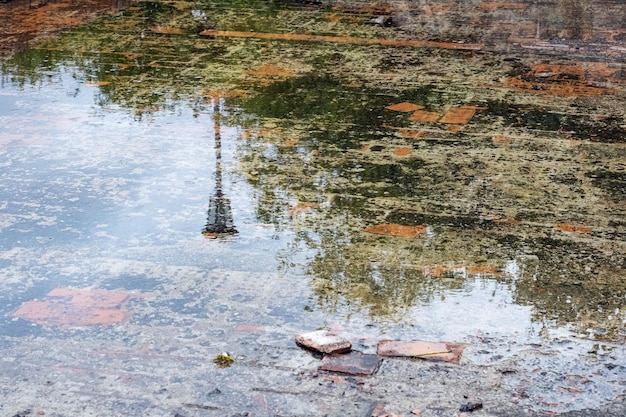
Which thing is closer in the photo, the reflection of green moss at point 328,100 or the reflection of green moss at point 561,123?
the reflection of green moss at point 561,123

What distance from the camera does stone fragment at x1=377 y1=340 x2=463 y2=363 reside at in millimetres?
2695

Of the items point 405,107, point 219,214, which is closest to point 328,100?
point 405,107

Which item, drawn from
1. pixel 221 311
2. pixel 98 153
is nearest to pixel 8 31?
pixel 98 153

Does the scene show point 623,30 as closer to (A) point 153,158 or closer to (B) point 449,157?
(B) point 449,157

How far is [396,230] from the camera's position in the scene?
11.8ft

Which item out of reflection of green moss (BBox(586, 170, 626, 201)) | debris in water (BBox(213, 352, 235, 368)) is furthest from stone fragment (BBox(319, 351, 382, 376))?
reflection of green moss (BBox(586, 170, 626, 201))

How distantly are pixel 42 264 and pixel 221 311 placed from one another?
32.4 inches

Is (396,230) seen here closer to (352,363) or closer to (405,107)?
(352,363)

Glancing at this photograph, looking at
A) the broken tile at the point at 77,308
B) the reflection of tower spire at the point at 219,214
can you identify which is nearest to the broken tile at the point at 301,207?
the reflection of tower spire at the point at 219,214

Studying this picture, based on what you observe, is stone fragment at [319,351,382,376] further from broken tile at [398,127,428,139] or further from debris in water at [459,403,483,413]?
broken tile at [398,127,428,139]

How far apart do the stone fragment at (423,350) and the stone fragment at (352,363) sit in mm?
57

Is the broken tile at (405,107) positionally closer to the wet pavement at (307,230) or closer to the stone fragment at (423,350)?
the wet pavement at (307,230)

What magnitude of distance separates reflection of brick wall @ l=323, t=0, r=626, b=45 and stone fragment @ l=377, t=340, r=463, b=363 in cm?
446

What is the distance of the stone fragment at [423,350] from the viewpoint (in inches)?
106
